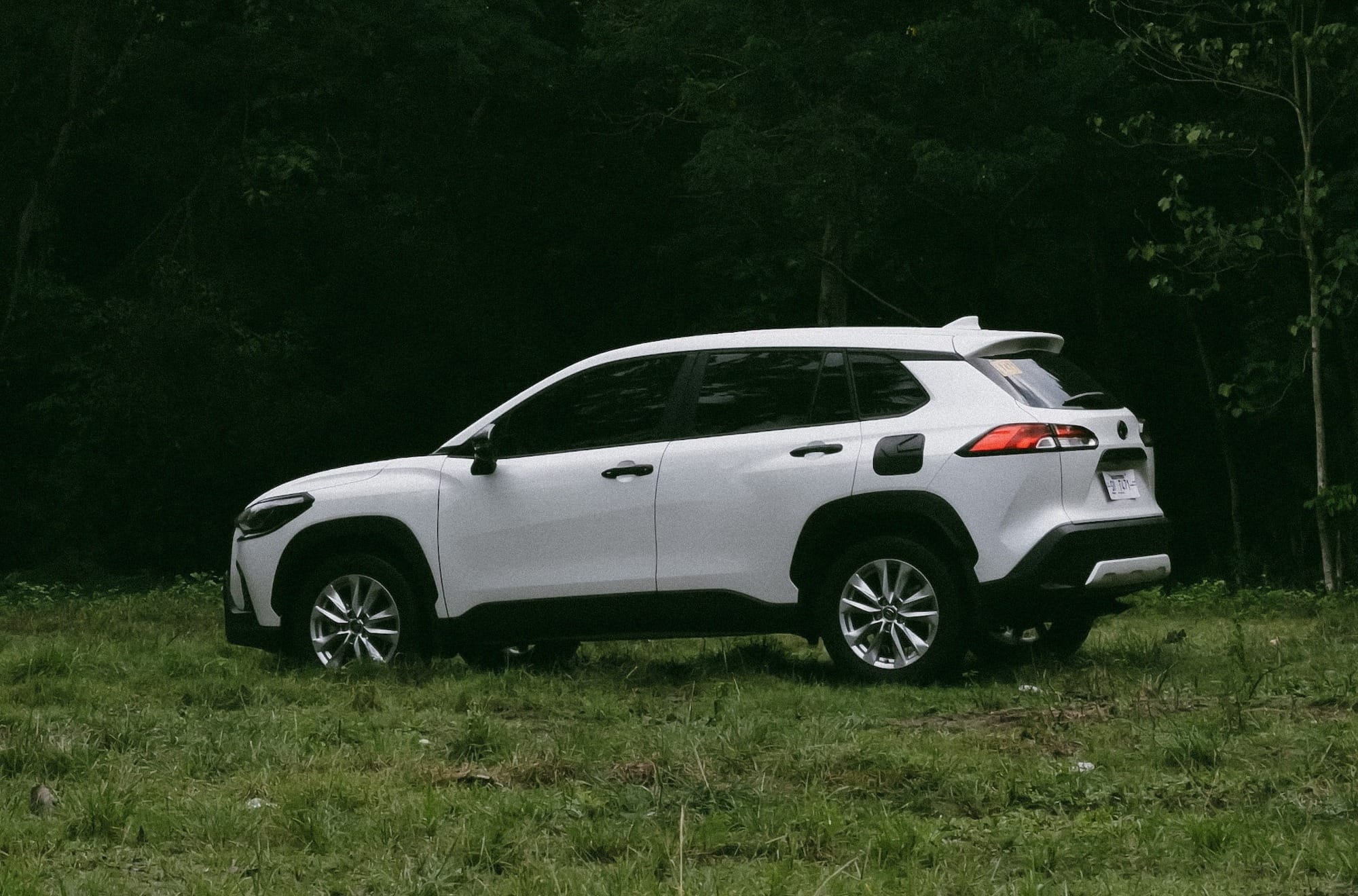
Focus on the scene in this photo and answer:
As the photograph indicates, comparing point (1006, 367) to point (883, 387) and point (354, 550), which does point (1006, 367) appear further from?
point (354, 550)

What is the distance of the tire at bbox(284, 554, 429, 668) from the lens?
910 cm

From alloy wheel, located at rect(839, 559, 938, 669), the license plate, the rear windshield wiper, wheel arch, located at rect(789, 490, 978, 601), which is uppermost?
the rear windshield wiper

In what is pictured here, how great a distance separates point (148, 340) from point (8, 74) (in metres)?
3.74

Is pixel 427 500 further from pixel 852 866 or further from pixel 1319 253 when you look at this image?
pixel 1319 253

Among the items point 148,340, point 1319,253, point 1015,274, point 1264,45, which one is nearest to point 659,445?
point 1264,45

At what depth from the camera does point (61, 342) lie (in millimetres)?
25719

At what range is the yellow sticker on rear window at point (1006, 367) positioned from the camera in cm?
819

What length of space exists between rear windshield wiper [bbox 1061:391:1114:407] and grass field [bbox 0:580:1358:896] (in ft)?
4.07

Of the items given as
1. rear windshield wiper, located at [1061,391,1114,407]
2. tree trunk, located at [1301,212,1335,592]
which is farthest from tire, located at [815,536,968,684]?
tree trunk, located at [1301,212,1335,592]

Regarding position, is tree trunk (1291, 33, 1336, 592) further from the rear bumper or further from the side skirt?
the side skirt

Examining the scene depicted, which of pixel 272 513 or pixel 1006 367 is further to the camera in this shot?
pixel 272 513

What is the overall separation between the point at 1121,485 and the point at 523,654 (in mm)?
3526

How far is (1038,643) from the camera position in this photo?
930 centimetres

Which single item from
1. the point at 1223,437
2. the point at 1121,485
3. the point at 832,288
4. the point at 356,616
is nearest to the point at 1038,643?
the point at 1121,485
